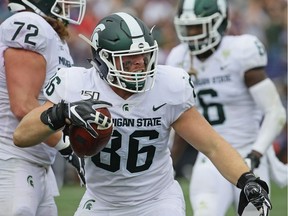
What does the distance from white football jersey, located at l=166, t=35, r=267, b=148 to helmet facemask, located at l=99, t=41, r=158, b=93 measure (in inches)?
74.5

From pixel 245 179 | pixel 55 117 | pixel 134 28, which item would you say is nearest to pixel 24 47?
pixel 134 28

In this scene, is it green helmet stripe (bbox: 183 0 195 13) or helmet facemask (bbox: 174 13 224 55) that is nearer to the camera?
helmet facemask (bbox: 174 13 224 55)

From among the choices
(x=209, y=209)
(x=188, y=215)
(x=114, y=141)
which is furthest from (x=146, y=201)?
(x=188, y=215)

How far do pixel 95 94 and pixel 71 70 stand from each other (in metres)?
0.18

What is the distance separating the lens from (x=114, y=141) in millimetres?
4434

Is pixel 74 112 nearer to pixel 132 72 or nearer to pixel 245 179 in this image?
pixel 132 72

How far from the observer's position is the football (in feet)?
13.5

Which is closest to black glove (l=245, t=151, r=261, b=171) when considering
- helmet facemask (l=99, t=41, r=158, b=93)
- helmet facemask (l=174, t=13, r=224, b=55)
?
helmet facemask (l=174, t=13, r=224, b=55)

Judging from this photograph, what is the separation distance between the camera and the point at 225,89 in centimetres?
626

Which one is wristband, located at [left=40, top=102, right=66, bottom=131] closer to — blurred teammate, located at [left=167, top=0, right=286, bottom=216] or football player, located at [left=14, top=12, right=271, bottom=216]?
football player, located at [left=14, top=12, right=271, bottom=216]

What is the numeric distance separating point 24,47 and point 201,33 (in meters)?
1.95

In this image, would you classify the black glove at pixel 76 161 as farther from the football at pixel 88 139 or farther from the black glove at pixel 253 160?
the black glove at pixel 253 160

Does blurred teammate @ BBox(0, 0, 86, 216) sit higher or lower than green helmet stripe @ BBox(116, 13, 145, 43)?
lower

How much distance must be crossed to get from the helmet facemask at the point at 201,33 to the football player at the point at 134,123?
186 cm
